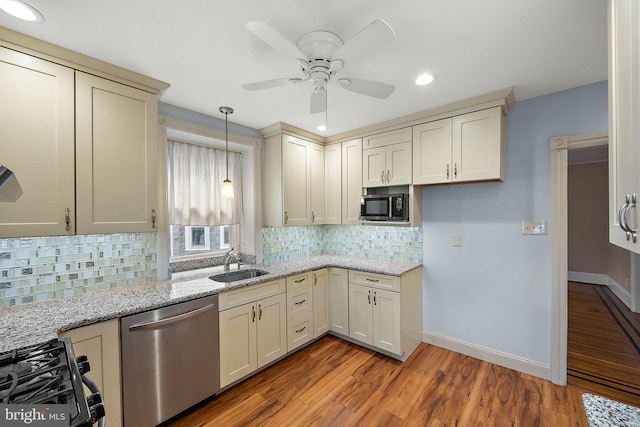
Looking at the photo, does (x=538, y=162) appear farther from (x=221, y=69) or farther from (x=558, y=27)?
(x=221, y=69)

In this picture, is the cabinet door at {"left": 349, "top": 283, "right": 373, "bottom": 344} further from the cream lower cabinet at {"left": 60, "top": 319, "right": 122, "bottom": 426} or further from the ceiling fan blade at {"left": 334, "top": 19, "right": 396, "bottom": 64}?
the ceiling fan blade at {"left": 334, "top": 19, "right": 396, "bottom": 64}

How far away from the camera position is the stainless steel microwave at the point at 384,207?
283cm

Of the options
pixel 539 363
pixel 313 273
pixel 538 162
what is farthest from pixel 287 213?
pixel 539 363

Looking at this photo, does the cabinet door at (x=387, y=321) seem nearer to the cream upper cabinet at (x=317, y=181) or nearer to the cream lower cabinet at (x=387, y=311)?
the cream lower cabinet at (x=387, y=311)

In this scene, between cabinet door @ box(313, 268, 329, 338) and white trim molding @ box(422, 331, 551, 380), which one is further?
cabinet door @ box(313, 268, 329, 338)

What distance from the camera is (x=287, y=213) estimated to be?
309 centimetres

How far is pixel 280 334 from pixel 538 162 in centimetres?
287

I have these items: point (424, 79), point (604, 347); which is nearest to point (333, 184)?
point (424, 79)

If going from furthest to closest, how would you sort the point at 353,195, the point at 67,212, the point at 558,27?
the point at 353,195, the point at 67,212, the point at 558,27

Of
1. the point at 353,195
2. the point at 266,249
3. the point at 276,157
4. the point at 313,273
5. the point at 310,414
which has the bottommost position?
the point at 310,414

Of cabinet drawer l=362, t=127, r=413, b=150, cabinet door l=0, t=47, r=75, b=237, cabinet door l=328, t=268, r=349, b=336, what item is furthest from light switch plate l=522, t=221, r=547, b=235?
cabinet door l=0, t=47, r=75, b=237

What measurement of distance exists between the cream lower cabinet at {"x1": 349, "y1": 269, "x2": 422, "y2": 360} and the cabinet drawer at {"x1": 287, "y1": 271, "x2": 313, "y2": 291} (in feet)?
1.55

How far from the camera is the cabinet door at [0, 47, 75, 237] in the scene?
1.49m

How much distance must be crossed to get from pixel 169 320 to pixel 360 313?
187 cm
